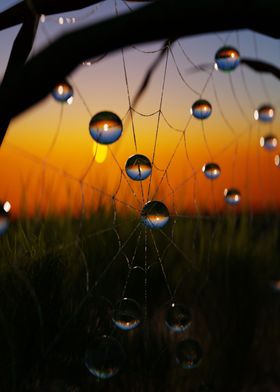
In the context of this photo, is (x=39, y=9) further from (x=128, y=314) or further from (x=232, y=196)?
(x=232, y=196)

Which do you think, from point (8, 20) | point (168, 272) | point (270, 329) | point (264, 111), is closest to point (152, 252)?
point (168, 272)

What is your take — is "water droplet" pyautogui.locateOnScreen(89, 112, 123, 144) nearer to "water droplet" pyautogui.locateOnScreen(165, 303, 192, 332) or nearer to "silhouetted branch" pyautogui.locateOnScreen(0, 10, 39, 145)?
"silhouetted branch" pyautogui.locateOnScreen(0, 10, 39, 145)

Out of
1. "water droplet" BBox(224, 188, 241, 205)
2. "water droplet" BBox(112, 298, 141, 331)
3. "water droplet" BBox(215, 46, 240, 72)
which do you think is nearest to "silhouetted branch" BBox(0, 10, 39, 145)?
"water droplet" BBox(215, 46, 240, 72)

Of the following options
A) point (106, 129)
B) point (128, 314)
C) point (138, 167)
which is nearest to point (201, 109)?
point (138, 167)

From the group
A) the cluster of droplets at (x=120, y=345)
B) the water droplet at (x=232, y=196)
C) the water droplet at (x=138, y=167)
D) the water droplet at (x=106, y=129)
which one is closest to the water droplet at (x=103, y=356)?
the cluster of droplets at (x=120, y=345)

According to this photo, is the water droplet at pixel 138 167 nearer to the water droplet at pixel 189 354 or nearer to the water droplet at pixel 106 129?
the water droplet at pixel 106 129

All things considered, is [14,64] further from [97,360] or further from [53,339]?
[53,339]

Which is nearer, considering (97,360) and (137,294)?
(97,360)
